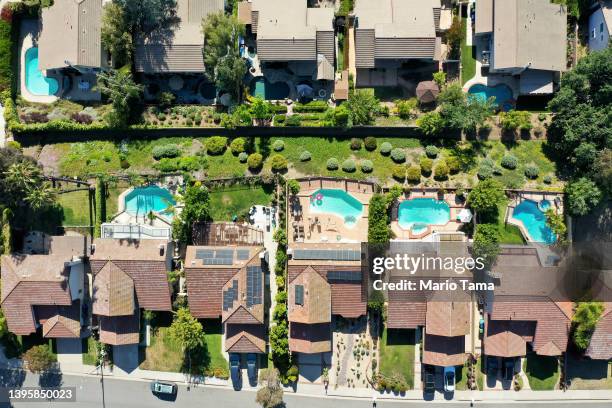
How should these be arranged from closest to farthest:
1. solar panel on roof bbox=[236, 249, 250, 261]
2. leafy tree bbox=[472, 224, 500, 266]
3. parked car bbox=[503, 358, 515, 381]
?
leafy tree bbox=[472, 224, 500, 266]
solar panel on roof bbox=[236, 249, 250, 261]
parked car bbox=[503, 358, 515, 381]

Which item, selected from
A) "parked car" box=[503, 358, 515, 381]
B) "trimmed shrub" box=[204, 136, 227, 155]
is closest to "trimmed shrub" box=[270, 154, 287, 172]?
"trimmed shrub" box=[204, 136, 227, 155]

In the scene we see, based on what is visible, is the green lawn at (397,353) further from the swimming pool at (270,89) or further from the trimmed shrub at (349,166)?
the swimming pool at (270,89)

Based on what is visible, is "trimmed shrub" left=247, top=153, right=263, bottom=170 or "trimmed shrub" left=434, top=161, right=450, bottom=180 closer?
"trimmed shrub" left=434, top=161, right=450, bottom=180

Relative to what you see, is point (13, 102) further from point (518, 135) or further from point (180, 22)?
A: point (518, 135)

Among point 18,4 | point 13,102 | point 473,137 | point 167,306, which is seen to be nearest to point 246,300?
point 167,306

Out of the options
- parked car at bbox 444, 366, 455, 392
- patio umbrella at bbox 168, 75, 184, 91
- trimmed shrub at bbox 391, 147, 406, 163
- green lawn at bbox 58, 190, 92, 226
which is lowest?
parked car at bbox 444, 366, 455, 392

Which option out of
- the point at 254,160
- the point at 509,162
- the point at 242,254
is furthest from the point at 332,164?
the point at 509,162

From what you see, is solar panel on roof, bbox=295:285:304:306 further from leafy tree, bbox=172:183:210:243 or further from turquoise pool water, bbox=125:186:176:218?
turquoise pool water, bbox=125:186:176:218

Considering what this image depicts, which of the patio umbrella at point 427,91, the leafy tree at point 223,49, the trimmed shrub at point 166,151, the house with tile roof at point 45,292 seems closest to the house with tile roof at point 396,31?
the patio umbrella at point 427,91
